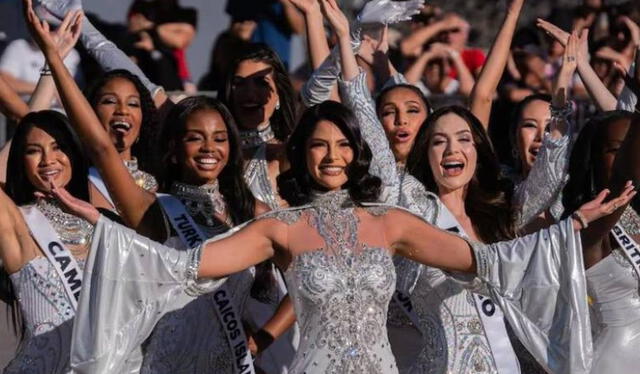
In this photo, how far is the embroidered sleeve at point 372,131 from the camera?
689cm

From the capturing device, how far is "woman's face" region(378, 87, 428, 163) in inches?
307

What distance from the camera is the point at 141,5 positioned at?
34.2 ft

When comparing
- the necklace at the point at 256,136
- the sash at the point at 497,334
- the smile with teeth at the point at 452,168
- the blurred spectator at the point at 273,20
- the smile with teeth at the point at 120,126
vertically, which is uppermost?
the blurred spectator at the point at 273,20

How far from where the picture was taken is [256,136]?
7.56 m

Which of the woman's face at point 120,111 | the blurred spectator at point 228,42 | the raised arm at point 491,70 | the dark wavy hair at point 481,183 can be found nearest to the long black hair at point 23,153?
the woman's face at point 120,111

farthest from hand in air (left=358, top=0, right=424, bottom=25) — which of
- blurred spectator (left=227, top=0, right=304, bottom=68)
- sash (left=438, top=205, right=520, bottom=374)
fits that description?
blurred spectator (left=227, top=0, right=304, bottom=68)

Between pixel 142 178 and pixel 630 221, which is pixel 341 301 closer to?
pixel 142 178

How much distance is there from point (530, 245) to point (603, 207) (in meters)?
0.28

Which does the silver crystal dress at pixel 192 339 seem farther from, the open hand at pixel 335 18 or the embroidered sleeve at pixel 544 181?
the embroidered sleeve at pixel 544 181

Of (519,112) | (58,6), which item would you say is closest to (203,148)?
(58,6)

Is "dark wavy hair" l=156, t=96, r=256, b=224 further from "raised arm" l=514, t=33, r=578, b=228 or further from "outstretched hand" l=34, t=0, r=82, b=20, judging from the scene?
"outstretched hand" l=34, t=0, r=82, b=20

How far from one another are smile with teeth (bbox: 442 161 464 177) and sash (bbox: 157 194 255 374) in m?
0.93

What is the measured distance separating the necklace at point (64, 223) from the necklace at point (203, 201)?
37 centimetres

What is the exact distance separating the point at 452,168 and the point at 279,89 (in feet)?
3.69
